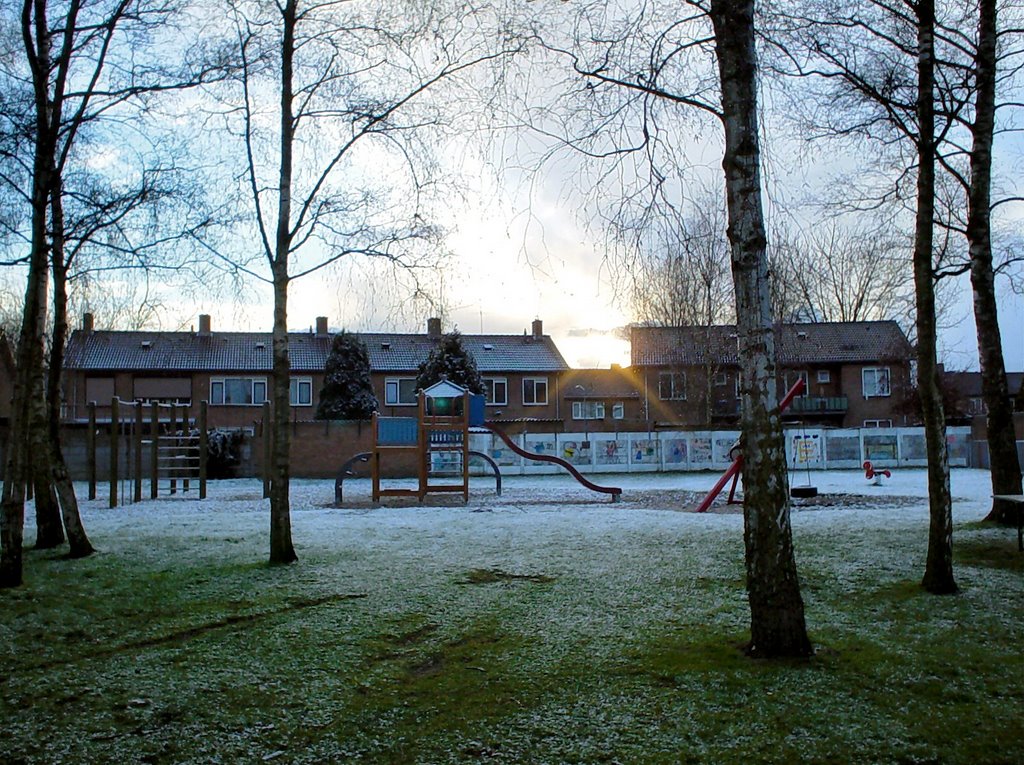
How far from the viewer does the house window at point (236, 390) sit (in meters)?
48.5

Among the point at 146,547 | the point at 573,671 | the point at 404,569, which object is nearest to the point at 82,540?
the point at 146,547

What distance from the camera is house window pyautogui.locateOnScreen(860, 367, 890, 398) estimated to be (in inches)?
2056

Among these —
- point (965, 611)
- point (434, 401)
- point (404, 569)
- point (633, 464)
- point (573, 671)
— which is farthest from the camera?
point (633, 464)

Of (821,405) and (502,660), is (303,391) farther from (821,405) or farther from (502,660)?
(502,660)

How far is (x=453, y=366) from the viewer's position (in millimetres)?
42062

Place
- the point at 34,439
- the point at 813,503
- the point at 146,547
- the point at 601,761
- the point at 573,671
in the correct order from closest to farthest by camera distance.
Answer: the point at 601,761, the point at 573,671, the point at 34,439, the point at 146,547, the point at 813,503

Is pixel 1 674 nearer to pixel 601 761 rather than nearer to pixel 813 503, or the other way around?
pixel 601 761

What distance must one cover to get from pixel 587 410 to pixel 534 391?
413 centimetres

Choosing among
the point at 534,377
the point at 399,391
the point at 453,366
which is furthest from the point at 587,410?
the point at 453,366

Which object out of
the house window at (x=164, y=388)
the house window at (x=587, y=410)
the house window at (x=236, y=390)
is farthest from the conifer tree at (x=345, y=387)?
the house window at (x=587, y=410)

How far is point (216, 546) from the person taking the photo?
12.0 meters

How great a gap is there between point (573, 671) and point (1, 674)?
3665 millimetres

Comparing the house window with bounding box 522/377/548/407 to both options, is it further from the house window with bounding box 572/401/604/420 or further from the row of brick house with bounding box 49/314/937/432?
the house window with bounding box 572/401/604/420

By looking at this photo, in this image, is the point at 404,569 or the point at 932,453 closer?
the point at 932,453
